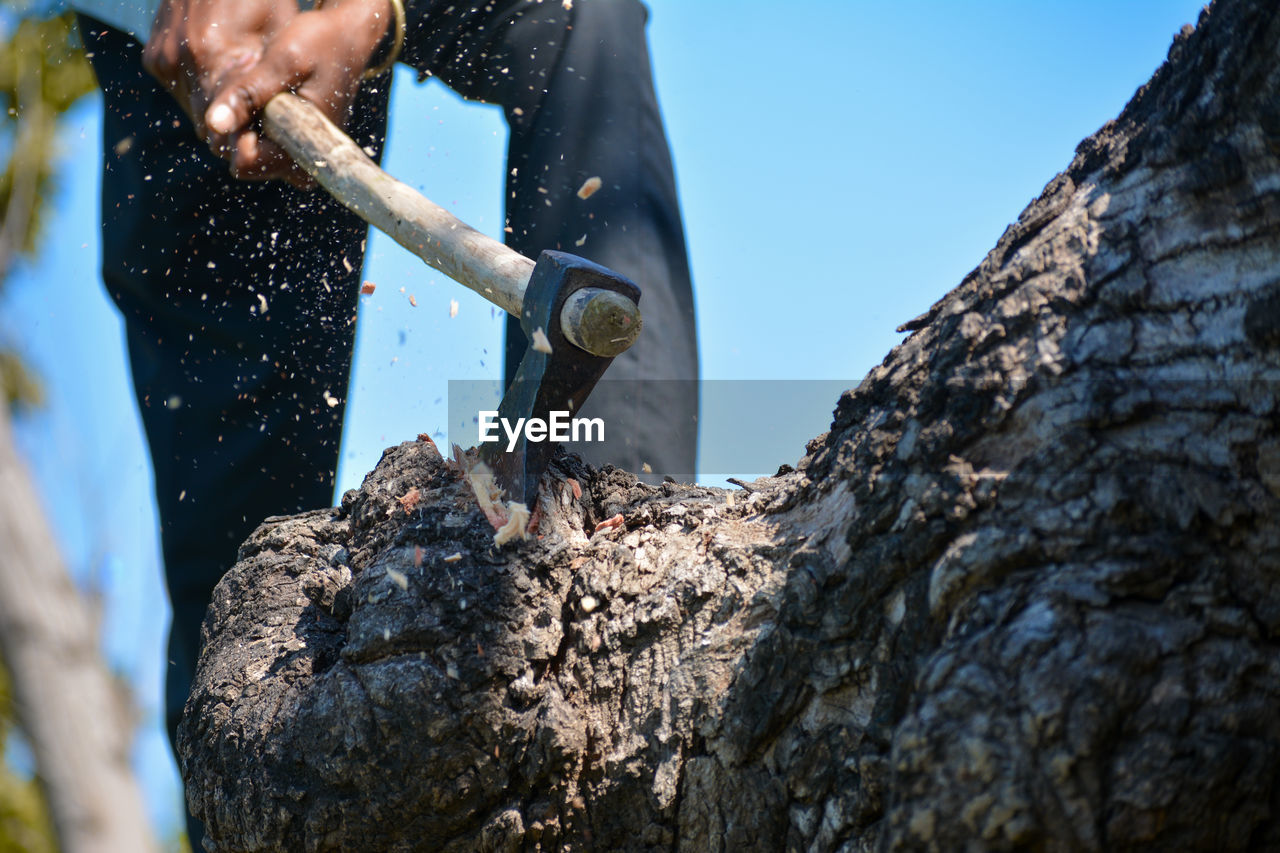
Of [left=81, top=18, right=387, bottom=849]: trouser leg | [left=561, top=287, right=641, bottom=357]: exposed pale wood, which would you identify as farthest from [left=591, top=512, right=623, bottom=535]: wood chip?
[left=81, top=18, right=387, bottom=849]: trouser leg

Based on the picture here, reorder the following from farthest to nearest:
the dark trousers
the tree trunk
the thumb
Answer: the dark trousers < the thumb < the tree trunk

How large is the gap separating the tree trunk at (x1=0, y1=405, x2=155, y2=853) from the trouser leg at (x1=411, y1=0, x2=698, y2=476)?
158cm

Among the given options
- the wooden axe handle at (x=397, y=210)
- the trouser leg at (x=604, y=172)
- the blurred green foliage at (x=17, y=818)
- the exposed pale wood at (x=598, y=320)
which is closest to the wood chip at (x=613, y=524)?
the exposed pale wood at (x=598, y=320)

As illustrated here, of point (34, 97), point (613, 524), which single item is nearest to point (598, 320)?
point (613, 524)

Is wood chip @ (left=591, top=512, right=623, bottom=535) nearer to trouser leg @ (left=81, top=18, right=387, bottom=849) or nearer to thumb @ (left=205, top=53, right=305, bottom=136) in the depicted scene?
thumb @ (left=205, top=53, right=305, bottom=136)

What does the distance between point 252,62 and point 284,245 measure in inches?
27.7

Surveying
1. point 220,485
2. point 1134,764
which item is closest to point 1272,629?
point 1134,764

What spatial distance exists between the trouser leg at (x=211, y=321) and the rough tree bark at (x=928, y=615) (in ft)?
4.72

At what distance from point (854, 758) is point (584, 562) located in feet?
1.90

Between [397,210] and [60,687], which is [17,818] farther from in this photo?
[397,210]

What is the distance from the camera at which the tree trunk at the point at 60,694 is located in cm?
121

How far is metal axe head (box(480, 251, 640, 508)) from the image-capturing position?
1.54 metres

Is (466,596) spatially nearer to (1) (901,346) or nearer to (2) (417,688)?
(2) (417,688)

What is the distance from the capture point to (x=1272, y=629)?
2.93ft
